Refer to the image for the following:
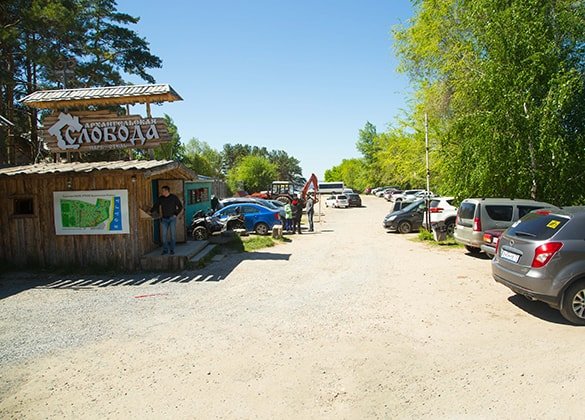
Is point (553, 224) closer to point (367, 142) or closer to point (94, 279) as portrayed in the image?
point (94, 279)

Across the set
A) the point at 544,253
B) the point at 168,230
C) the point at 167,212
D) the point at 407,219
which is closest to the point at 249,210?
the point at 168,230

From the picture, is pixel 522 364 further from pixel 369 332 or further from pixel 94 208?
pixel 94 208

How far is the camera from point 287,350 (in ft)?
16.7

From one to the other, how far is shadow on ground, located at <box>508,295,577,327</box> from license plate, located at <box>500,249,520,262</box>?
0.91 meters

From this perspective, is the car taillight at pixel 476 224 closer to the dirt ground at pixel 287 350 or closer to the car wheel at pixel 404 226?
the dirt ground at pixel 287 350

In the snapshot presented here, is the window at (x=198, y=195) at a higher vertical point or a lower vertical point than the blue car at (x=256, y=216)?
higher

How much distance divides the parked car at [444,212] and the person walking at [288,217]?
6138mm

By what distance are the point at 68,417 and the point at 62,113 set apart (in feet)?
33.1

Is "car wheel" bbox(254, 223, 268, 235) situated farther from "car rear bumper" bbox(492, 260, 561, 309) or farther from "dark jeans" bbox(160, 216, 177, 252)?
"car rear bumper" bbox(492, 260, 561, 309)

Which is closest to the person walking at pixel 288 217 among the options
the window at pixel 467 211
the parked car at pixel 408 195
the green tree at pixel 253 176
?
the window at pixel 467 211

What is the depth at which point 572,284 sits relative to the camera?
5.60 m

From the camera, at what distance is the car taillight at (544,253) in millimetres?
5668

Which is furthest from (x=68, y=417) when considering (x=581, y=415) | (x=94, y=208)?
(x=94, y=208)

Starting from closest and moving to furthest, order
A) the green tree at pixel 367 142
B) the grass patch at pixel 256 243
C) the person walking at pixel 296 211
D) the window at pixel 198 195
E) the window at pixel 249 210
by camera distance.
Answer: the grass patch at pixel 256 243 < the window at pixel 249 210 < the window at pixel 198 195 < the person walking at pixel 296 211 < the green tree at pixel 367 142
